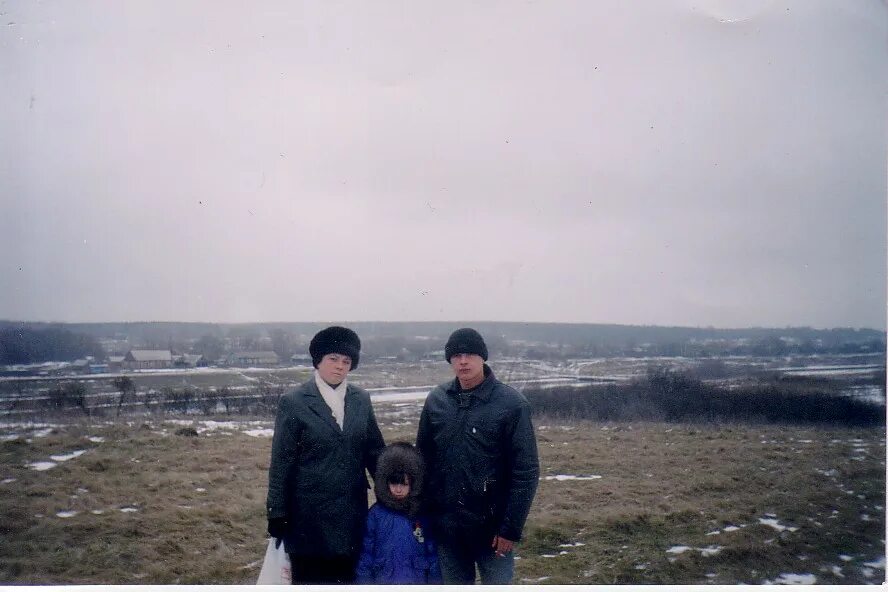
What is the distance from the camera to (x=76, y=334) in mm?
4070

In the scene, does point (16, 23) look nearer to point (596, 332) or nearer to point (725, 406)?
point (596, 332)

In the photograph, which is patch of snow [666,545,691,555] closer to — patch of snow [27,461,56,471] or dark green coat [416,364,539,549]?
dark green coat [416,364,539,549]

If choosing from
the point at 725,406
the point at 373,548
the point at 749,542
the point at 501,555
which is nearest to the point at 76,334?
the point at 373,548

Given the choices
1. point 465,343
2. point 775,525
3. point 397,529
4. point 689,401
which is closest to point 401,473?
point 397,529

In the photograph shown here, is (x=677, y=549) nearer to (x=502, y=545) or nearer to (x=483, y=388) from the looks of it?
(x=502, y=545)

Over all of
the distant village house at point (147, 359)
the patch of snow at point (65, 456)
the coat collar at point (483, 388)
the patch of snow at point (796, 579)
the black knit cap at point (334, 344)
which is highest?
the black knit cap at point (334, 344)

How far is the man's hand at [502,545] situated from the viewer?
82.1 inches

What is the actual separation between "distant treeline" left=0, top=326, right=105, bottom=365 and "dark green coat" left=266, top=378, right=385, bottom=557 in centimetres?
269

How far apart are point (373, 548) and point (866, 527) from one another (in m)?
3.41

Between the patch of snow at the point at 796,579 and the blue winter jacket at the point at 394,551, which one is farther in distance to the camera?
the patch of snow at the point at 796,579

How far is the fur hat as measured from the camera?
211 cm

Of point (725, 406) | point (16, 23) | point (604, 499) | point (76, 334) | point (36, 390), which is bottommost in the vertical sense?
point (604, 499)

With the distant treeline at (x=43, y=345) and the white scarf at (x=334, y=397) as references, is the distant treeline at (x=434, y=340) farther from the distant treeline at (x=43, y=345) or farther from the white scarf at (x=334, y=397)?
the white scarf at (x=334, y=397)

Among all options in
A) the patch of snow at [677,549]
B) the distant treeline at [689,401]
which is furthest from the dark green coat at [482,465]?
the distant treeline at [689,401]
